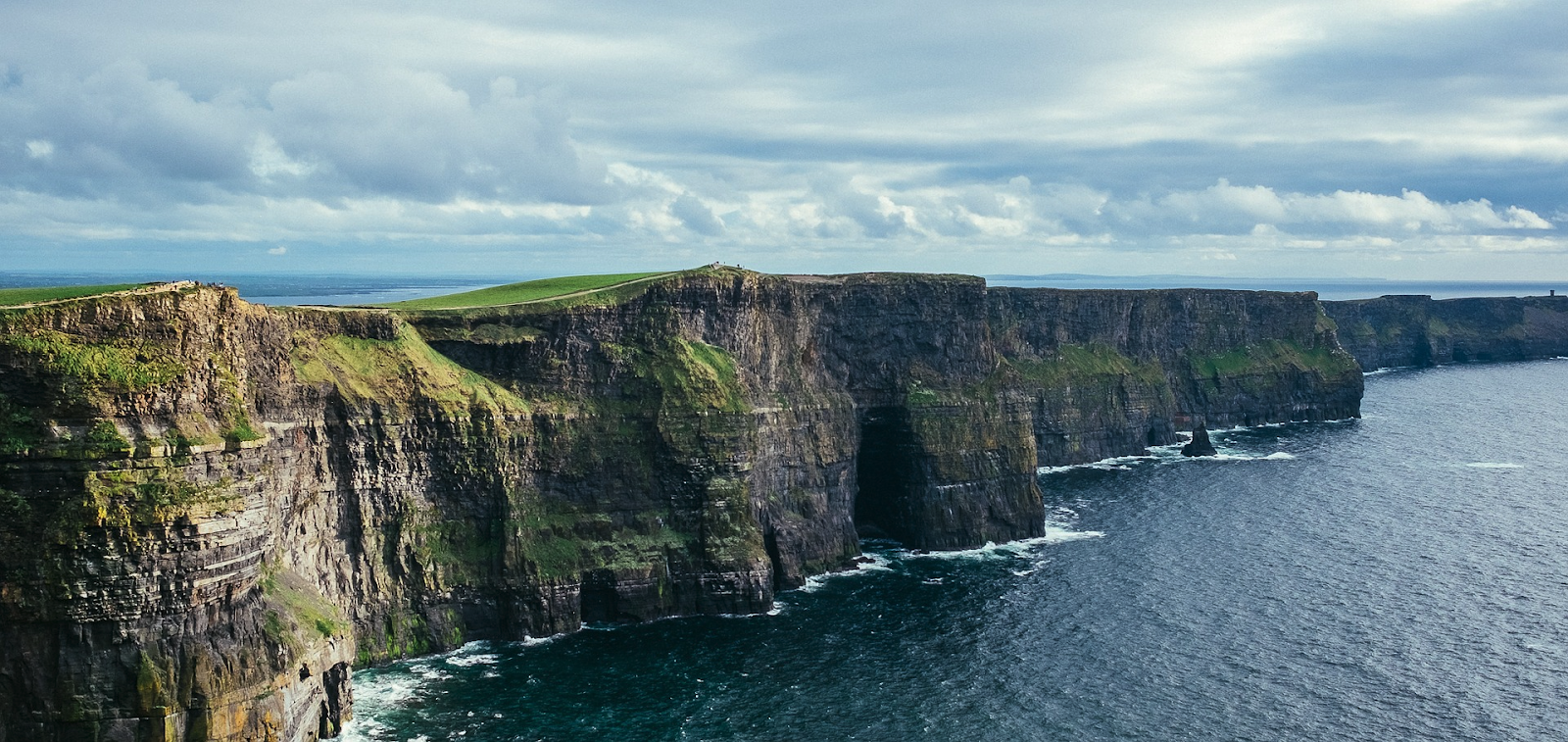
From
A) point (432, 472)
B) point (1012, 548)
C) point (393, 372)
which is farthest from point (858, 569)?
point (393, 372)

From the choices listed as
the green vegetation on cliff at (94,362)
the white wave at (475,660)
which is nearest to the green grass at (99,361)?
the green vegetation on cliff at (94,362)

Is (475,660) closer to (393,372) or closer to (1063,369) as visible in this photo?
(393,372)

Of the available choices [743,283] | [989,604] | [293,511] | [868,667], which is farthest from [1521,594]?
[293,511]

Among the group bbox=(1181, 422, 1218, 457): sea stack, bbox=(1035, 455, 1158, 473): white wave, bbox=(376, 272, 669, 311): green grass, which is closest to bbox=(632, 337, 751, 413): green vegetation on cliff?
bbox=(376, 272, 669, 311): green grass

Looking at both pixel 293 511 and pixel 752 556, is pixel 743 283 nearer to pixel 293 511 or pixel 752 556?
pixel 752 556

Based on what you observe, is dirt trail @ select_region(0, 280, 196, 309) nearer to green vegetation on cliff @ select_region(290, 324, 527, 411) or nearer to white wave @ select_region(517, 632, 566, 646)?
green vegetation on cliff @ select_region(290, 324, 527, 411)
